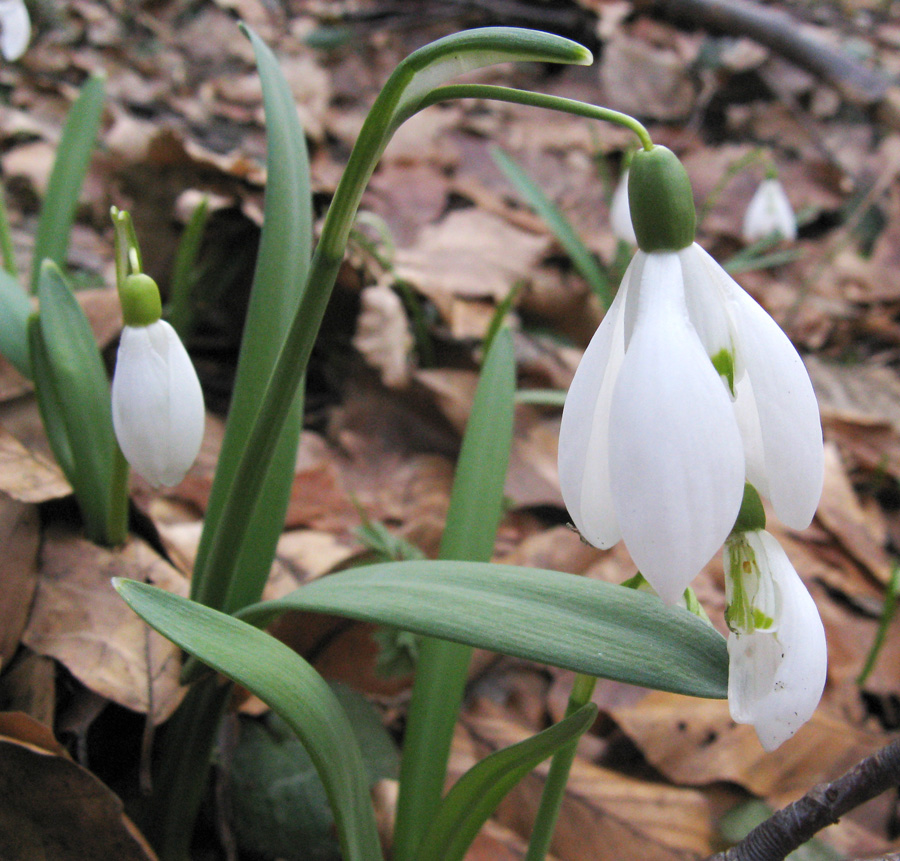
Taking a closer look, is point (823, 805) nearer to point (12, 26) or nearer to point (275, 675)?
point (275, 675)

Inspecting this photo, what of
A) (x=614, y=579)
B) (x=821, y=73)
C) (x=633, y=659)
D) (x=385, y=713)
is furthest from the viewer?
(x=821, y=73)

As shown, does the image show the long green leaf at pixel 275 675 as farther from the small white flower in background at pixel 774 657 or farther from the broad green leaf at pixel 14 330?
the broad green leaf at pixel 14 330

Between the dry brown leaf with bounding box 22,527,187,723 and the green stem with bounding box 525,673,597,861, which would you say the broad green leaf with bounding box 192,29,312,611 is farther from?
the green stem with bounding box 525,673,597,861

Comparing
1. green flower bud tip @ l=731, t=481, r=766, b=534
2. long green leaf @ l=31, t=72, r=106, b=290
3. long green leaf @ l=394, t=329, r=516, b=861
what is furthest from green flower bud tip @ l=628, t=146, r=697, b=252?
long green leaf @ l=31, t=72, r=106, b=290

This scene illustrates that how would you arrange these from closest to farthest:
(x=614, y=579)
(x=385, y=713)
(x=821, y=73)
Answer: (x=385, y=713), (x=614, y=579), (x=821, y=73)

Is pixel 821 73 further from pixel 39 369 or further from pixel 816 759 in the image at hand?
pixel 39 369

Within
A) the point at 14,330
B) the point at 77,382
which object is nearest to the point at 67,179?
the point at 14,330

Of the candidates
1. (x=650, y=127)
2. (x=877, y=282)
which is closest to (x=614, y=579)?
(x=877, y=282)
